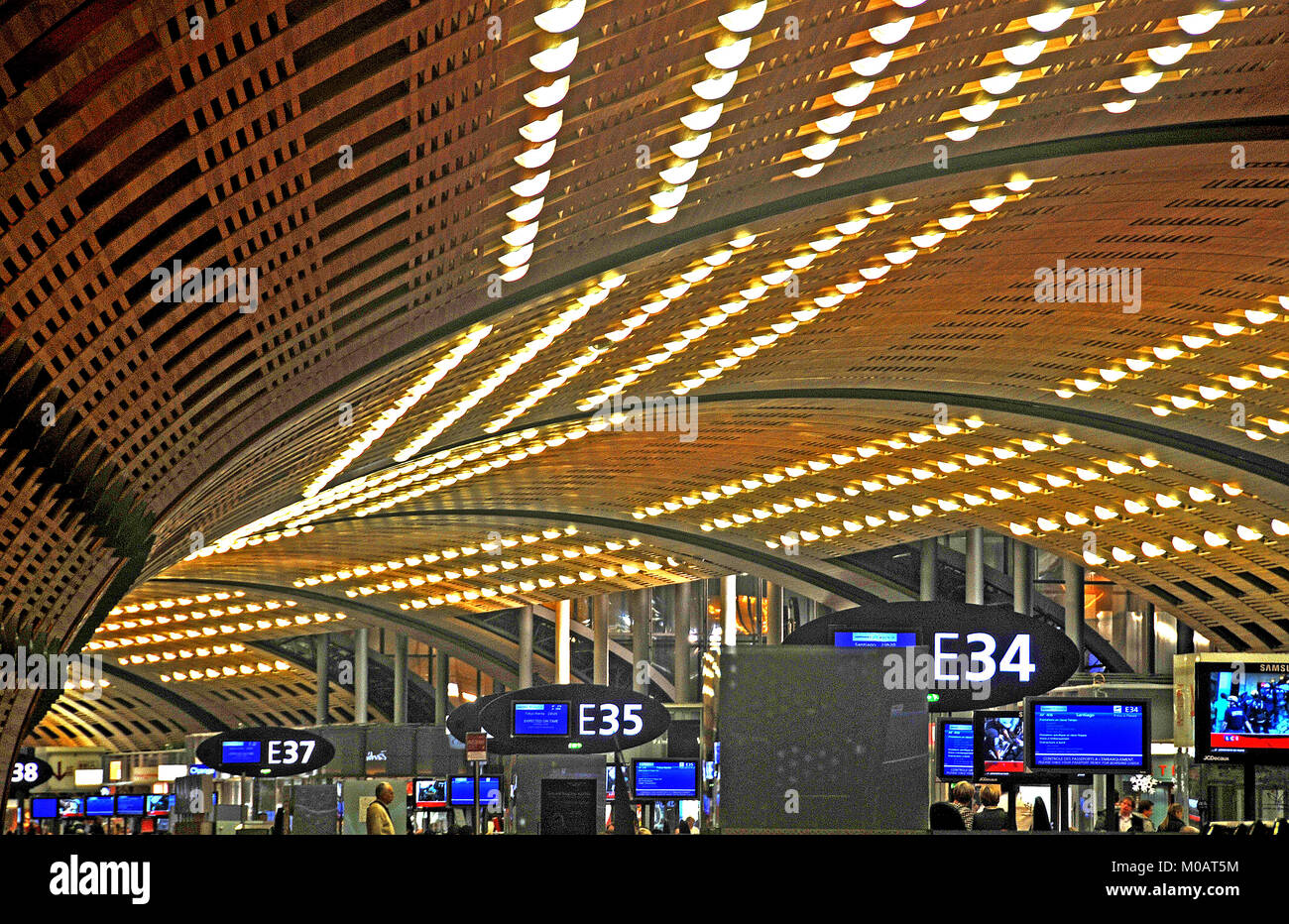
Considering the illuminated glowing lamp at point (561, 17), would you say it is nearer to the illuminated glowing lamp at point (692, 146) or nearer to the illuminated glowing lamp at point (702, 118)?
the illuminated glowing lamp at point (702, 118)

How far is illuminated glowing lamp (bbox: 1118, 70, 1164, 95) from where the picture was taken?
13.6m

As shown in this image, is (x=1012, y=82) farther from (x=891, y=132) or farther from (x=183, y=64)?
(x=183, y=64)

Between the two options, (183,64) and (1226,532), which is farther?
(1226,532)

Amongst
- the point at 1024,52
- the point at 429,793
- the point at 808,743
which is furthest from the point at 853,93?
the point at 429,793

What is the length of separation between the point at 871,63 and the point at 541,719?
14811 millimetres

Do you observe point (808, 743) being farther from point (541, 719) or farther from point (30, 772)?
point (30, 772)

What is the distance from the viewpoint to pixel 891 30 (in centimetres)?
1161

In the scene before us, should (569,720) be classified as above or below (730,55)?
below

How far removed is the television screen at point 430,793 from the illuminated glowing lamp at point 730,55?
31054 mm

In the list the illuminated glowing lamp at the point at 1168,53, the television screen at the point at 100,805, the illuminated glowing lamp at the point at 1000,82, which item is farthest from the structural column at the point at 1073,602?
the illuminated glowing lamp at the point at 1000,82

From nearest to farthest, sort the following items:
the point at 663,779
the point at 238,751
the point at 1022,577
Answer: the point at 238,751 → the point at 663,779 → the point at 1022,577

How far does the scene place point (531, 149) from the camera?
462 inches
